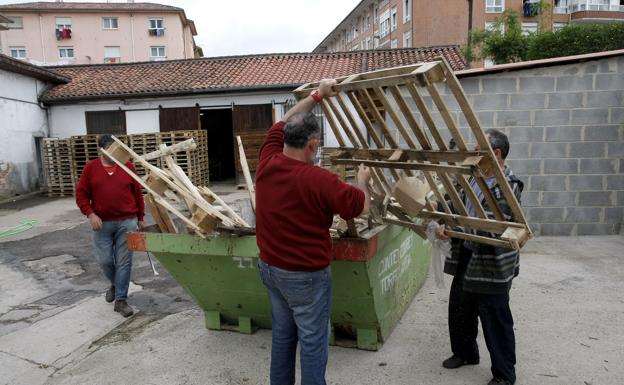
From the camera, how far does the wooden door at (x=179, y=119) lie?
52.8 ft

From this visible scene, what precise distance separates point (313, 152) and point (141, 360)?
7.55 ft

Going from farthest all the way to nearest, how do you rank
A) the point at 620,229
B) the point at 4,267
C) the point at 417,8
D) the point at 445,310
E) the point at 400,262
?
the point at 417,8 → the point at 620,229 → the point at 4,267 → the point at 445,310 → the point at 400,262

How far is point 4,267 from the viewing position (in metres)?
6.70

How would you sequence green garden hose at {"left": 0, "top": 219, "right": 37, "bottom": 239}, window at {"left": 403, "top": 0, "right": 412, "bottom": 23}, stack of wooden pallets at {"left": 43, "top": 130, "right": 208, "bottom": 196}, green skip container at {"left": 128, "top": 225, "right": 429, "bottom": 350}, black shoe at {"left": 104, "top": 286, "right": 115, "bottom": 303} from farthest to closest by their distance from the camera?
window at {"left": 403, "top": 0, "right": 412, "bottom": 23} < stack of wooden pallets at {"left": 43, "top": 130, "right": 208, "bottom": 196} < green garden hose at {"left": 0, "top": 219, "right": 37, "bottom": 239} < black shoe at {"left": 104, "top": 286, "right": 115, "bottom": 303} < green skip container at {"left": 128, "top": 225, "right": 429, "bottom": 350}

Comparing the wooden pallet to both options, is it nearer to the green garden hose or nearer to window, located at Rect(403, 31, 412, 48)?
the green garden hose

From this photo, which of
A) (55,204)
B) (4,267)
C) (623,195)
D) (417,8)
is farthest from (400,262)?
(417,8)

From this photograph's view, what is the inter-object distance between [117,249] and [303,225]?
2.84 metres

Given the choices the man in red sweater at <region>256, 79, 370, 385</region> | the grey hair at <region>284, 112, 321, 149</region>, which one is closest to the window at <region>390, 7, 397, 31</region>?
the man in red sweater at <region>256, 79, 370, 385</region>

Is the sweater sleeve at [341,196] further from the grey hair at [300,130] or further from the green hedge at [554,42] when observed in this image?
the green hedge at [554,42]

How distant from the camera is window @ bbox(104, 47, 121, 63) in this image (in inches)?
1486

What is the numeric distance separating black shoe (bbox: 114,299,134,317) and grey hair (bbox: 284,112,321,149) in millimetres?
3039

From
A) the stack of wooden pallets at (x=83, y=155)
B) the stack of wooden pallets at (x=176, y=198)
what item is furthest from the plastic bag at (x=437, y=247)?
the stack of wooden pallets at (x=83, y=155)

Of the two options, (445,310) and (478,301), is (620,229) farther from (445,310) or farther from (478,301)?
(478,301)

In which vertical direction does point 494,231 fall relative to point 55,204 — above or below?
above
